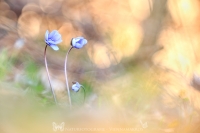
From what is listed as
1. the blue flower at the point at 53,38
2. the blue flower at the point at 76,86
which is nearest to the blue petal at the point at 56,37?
the blue flower at the point at 53,38

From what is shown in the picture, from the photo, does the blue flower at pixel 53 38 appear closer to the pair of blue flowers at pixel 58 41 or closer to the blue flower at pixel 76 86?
the pair of blue flowers at pixel 58 41

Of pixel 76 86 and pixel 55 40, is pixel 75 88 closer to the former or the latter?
pixel 76 86

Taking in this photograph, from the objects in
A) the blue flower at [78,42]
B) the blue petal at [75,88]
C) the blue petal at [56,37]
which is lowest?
the blue petal at [75,88]

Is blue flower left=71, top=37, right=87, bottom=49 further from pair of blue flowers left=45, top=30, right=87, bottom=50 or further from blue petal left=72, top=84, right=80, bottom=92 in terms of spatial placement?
blue petal left=72, top=84, right=80, bottom=92

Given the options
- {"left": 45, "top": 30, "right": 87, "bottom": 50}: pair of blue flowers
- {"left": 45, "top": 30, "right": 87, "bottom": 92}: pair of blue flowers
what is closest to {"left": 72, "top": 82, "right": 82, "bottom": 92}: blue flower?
{"left": 45, "top": 30, "right": 87, "bottom": 92}: pair of blue flowers

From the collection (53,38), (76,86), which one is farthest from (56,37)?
(76,86)

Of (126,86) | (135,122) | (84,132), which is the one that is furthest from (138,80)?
(84,132)

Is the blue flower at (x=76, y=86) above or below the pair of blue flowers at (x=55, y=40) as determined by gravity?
below
